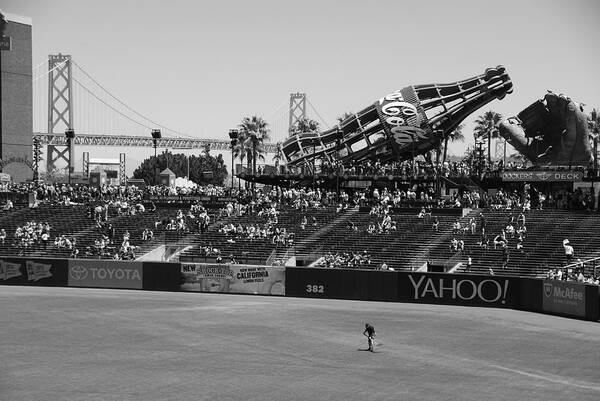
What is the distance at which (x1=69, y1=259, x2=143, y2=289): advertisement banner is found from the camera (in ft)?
190

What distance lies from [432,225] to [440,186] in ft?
39.6

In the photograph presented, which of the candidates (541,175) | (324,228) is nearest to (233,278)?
(324,228)

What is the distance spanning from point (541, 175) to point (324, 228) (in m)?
17.4

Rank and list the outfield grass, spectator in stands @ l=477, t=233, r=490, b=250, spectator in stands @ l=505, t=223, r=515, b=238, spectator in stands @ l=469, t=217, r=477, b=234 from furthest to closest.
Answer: spectator in stands @ l=469, t=217, r=477, b=234
spectator in stands @ l=505, t=223, r=515, b=238
spectator in stands @ l=477, t=233, r=490, b=250
the outfield grass

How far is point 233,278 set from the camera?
56.3 meters

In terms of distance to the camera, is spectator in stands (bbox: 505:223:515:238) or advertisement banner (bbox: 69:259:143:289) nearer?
advertisement banner (bbox: 69:259:143:289)

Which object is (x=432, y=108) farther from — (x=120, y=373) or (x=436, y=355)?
(x=120, y=373)

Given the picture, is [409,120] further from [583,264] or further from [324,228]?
[583,264]

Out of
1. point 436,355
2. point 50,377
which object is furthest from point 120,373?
point 436,355

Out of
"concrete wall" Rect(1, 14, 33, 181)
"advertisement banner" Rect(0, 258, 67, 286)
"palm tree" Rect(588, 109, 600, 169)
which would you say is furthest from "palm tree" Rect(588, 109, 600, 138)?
"concrete wall" Rect(1, 14, 33, 181)

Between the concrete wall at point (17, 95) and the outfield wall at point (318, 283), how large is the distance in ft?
176

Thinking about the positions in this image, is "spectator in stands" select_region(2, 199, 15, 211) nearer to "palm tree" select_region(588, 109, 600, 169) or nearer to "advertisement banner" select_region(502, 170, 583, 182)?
"advertisement banner" select_region(502, 170, 583, 182)

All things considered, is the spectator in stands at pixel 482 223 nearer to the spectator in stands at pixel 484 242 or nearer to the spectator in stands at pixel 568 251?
the spectator in stands at pixel 484 242

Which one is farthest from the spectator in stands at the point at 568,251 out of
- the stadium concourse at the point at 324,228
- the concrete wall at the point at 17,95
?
the concrete wall at the point at 17,95
